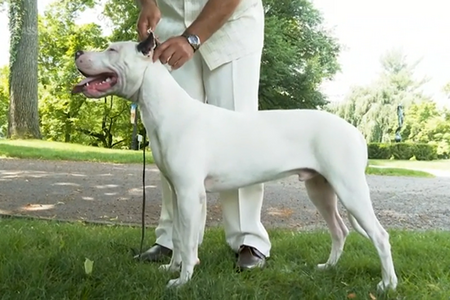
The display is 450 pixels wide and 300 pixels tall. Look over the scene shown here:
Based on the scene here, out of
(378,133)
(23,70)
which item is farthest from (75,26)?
(378,133)

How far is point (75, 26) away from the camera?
30.3 m

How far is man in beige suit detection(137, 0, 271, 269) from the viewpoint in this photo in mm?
3439

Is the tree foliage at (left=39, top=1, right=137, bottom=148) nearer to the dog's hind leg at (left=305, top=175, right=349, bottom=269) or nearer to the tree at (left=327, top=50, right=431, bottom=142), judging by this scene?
the tree at (left=327, top=50, right=431, bottom=142)

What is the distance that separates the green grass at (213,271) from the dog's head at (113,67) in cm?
104

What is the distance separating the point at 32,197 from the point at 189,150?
4862 mm

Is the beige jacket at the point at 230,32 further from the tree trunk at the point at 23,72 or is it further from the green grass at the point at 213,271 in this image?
the tree trunk at the point at 23,72

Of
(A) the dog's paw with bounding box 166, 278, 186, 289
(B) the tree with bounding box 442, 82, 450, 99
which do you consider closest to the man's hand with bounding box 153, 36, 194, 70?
(A) the dog's paw with bounding box 166, 278, 186, 289

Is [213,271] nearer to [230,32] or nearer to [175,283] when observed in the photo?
[175,283]

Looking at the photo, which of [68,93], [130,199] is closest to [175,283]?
[130,199]

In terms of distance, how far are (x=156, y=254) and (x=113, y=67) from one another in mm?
1478

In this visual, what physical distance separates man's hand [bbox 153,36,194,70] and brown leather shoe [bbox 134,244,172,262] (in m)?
1.36

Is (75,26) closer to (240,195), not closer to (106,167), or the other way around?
(106,167)

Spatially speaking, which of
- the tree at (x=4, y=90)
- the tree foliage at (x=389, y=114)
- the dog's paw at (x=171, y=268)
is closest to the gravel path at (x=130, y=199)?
the dog's paw at (x=171, y=268)

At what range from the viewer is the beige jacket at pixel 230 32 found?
3.43m
